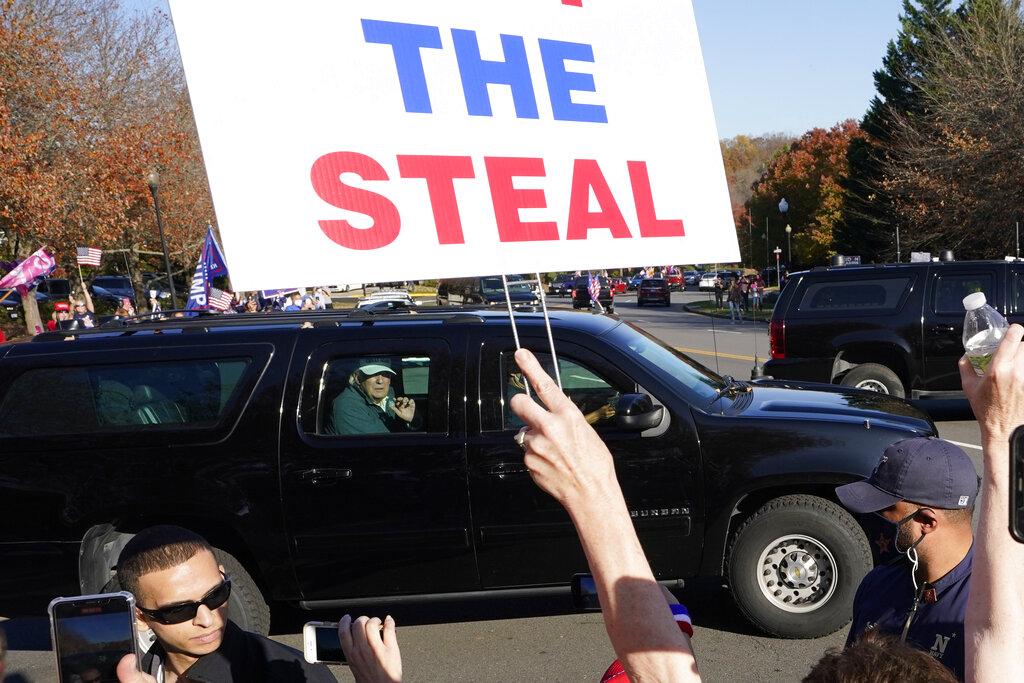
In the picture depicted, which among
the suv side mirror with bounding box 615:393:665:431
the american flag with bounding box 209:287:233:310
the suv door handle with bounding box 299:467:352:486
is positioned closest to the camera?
the suv side mirror with bounding box 615:393:665:431

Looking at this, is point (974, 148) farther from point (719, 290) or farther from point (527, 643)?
point (527, 643)

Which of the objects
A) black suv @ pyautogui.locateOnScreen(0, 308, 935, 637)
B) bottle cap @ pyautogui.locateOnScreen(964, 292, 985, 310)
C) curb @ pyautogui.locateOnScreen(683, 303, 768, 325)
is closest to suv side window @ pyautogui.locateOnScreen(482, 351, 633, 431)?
black suv @ pyautogui.locateOnScreen(0, 308, 935, 637)

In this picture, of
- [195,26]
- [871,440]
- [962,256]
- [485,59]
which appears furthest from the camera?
[962,256]

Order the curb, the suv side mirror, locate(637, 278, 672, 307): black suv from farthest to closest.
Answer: locate(637, 278, 672, 307): black suv, the curb, the suv side mirror

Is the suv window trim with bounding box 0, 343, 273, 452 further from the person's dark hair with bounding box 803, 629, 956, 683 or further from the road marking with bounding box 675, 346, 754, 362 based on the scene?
the road marking with bounding box 675, 346, 754, 362

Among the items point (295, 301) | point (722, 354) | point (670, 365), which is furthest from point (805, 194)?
point (670, 365)

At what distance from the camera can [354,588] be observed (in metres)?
5.47

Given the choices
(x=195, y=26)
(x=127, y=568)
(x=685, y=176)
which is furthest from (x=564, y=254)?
(x=127, y=568)

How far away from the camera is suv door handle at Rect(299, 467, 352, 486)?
5379mm

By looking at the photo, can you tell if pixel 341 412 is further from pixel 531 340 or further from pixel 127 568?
pixel 127 568

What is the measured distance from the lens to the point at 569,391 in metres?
5.67

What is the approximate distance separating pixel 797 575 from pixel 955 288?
25.5 feet

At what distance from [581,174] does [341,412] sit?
340 cm

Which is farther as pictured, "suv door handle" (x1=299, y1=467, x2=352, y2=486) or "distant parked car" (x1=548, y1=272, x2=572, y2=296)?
"distant parked car" (x1=548, y1=272, x2=572, y2=296)
